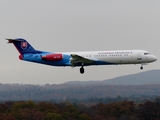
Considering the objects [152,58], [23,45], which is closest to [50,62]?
[23,45]

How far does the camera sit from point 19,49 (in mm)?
87500

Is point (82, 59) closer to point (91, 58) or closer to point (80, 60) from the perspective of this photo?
point (80, 60)

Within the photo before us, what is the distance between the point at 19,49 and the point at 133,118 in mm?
51625

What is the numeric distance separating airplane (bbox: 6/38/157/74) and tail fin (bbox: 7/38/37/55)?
119 centimetres

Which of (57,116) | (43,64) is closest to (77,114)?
(57,116)

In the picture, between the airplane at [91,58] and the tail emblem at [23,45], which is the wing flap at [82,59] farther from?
the tail emblem at [23,45]

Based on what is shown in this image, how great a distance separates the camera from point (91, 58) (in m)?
82.8

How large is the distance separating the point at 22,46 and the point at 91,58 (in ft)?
44.4

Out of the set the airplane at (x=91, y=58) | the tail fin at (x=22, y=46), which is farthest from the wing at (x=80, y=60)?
the tail fin at (x=22, y=46)

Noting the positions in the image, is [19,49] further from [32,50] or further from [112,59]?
[112,59]

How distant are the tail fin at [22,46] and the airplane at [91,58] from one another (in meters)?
1.19

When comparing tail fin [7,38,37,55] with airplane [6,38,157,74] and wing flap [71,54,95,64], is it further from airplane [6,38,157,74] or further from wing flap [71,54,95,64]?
wing flap [71,54,95,64]

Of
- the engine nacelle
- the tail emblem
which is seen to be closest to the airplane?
the engine nacelle

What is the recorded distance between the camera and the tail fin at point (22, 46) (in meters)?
87.2
